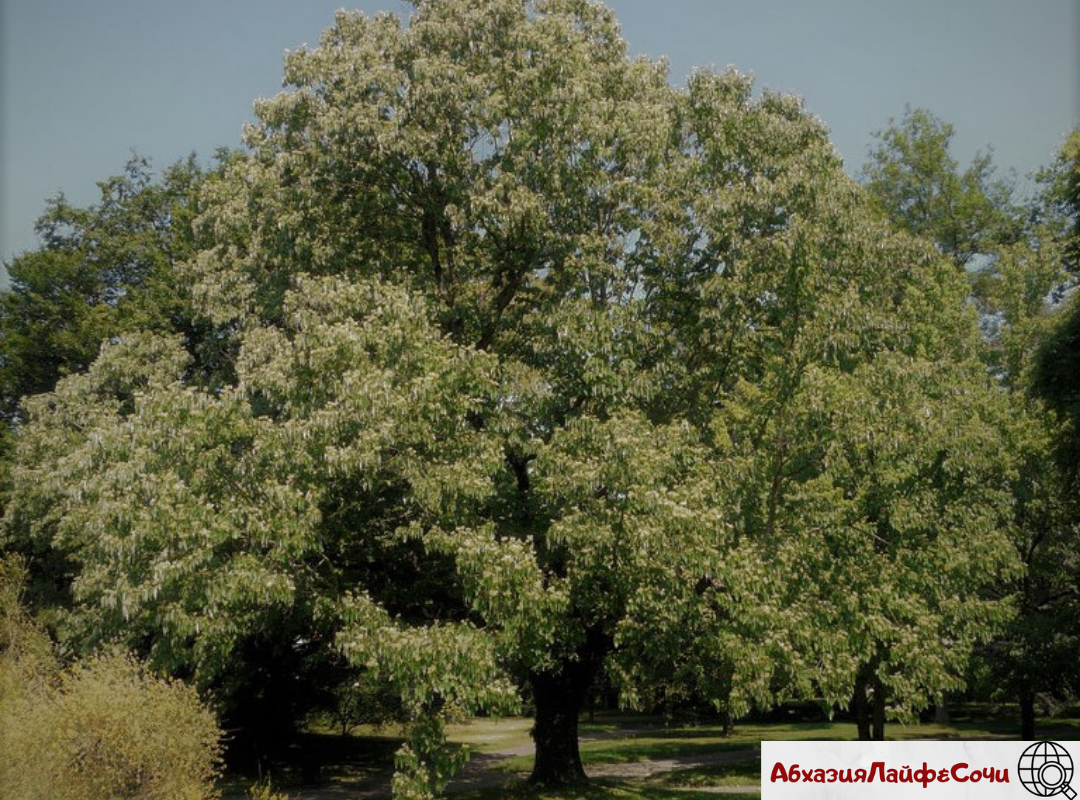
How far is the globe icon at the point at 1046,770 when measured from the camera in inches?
391

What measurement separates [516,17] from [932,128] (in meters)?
34.3

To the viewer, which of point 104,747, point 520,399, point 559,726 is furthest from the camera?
point 559,726

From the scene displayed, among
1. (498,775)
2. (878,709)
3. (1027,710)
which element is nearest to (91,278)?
(498,775)

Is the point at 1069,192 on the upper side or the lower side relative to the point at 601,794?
upper

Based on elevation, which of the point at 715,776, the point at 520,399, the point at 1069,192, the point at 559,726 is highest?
the point at 1069,192

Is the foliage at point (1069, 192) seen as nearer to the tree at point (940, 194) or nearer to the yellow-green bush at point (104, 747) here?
the tree at point (940, 194)

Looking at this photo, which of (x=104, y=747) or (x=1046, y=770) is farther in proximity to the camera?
(x=104, y=747)

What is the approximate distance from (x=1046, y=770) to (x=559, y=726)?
14133 mm

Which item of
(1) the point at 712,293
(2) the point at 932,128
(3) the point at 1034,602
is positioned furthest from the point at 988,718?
(1) the point at 712,293

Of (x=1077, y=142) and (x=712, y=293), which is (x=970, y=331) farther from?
(x=712, y=293)

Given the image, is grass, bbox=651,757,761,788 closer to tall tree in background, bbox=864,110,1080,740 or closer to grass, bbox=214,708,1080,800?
grass, bbox=214,708,1080,800

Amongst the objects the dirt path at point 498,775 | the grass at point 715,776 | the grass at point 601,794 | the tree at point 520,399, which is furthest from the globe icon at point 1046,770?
the grass at point 715,776

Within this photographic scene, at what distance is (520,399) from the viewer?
1823cm

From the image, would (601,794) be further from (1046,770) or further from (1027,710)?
(1027,710)
